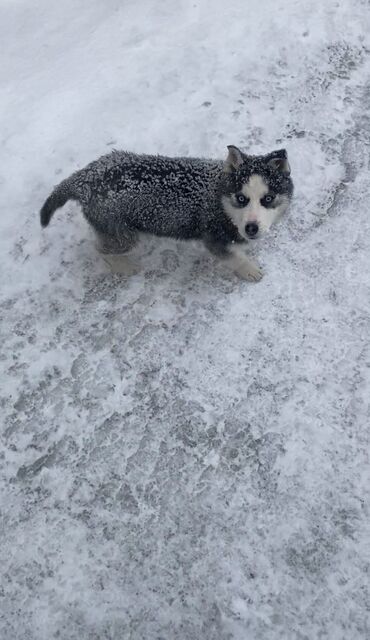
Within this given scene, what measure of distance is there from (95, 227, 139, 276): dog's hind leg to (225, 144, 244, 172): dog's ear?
3.02ft

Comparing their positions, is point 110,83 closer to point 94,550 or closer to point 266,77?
point 266,77

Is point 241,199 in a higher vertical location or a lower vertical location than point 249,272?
higher

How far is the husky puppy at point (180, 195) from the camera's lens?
3797mm

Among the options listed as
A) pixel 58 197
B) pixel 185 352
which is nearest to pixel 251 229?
pixel 185 352

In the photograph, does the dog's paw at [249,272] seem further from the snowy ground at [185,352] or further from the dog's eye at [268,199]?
the dog's eye at [268,199]

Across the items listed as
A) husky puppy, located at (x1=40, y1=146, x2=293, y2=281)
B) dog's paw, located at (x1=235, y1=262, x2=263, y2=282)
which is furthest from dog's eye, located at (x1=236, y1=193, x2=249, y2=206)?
dog's paw, located at (x1=235, y1=262, x2=263, y2=282)

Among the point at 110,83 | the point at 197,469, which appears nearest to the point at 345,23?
the point at 110,83

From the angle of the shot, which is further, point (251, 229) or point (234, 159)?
point (234, 159)

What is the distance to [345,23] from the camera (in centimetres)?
589

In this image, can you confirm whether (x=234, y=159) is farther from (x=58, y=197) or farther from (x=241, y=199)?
(x=58, y=197)

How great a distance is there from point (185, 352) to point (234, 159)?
1.53m

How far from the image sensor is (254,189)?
12.2 ft

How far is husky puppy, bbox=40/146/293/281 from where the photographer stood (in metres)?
3.80

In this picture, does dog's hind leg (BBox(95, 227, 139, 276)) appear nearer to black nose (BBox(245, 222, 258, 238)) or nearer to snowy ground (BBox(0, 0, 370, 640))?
snowy ground (BBox(0, 0, 370, 640))
